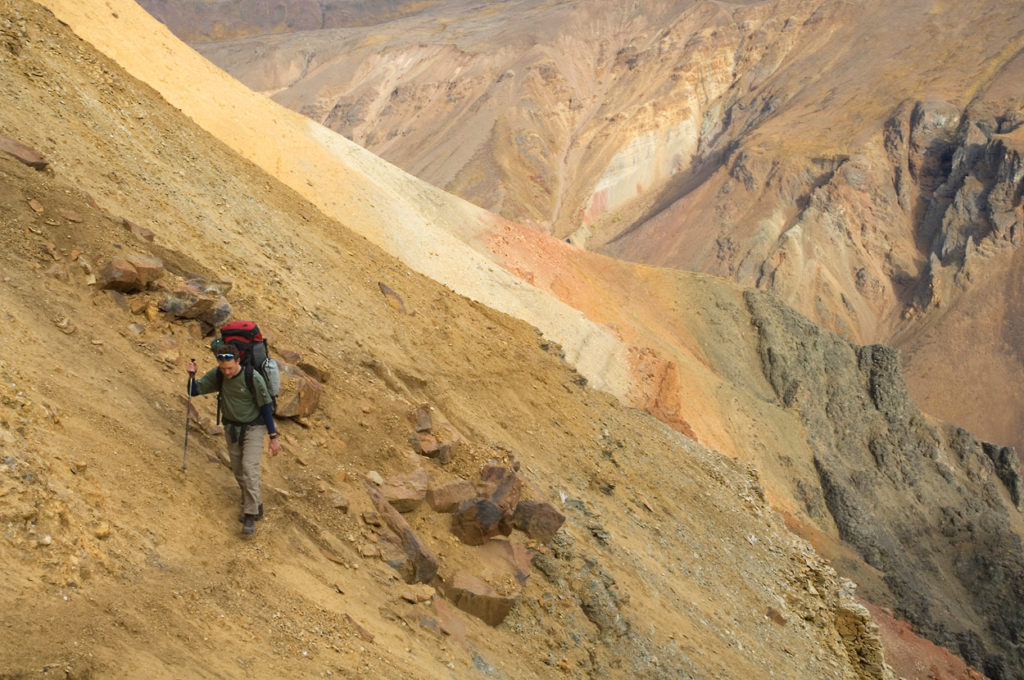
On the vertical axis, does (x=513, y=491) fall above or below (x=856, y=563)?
above

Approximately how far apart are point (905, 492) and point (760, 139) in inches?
1945

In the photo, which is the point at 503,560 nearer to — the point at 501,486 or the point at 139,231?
the point at 501,486

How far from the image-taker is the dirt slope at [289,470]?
229 inches

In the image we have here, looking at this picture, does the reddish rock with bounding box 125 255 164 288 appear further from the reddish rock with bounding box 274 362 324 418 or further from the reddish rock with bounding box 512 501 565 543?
the reddish rock with bounding box 512 501 565 543

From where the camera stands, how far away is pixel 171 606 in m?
5.72

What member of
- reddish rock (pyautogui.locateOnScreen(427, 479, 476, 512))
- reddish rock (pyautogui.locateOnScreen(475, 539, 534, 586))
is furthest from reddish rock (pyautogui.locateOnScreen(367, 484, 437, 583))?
reddish rock (pyautogui.locateOnScreen(475, 539, 534, 586))

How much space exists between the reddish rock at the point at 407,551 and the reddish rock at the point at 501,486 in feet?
4.42

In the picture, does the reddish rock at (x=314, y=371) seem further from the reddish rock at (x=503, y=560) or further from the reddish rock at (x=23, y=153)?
the reddish rock at (x=23, y=153)

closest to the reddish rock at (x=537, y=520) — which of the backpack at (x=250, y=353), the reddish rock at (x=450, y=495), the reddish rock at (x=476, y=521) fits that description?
the reddish rock at (x=476, y=521)

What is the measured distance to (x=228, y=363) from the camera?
21.8ft

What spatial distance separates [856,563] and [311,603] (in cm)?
2178

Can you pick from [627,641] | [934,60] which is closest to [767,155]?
[934,60]

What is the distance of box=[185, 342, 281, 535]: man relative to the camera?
6770mm

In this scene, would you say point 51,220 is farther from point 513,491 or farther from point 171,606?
point 513,491
